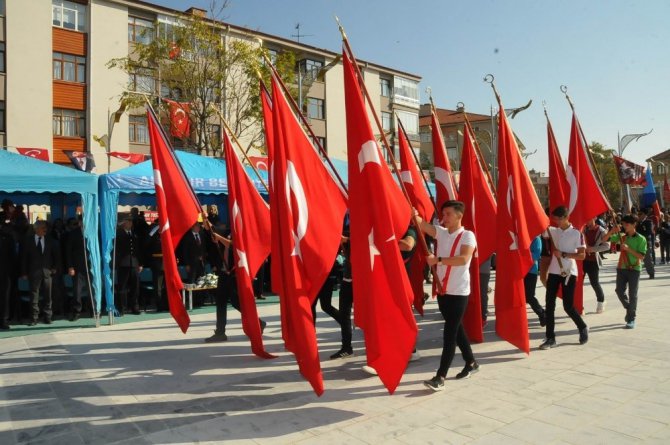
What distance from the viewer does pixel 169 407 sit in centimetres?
509

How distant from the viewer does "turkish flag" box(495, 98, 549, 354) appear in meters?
6.77

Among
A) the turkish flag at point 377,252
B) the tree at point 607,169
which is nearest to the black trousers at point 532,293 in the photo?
the turkish flag at point 377,252

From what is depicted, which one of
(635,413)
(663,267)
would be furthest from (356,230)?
(663,267)

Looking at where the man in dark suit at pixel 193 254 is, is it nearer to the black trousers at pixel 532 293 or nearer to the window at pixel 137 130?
the black trousers at pixel 532 293

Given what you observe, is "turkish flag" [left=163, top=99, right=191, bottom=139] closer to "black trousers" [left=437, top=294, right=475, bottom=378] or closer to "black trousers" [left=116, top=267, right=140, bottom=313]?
"black trousers" [left=116, top=267, right=140, bottom=313]

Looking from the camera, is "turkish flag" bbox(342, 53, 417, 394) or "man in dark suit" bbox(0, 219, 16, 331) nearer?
"turkish flag" bbox(342, 53, 417, 394)

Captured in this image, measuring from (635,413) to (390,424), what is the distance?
2.10 m

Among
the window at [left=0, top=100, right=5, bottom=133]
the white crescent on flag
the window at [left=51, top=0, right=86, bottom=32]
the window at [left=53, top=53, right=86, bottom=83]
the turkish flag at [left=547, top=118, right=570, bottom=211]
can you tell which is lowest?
the white crescent on flag

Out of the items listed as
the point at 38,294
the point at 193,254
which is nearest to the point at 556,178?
the point at 193,254

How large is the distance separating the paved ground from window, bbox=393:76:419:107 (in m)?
40.0

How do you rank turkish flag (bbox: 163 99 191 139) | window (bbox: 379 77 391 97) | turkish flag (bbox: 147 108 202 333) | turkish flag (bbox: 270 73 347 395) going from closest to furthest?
turkish flag (bbox: 270 73 347 395) < turkish flag (bbox: 147 108 202 333) < turkish flag (bbox: 163 99 191 139) < window (bbox: 379 77 391 97)

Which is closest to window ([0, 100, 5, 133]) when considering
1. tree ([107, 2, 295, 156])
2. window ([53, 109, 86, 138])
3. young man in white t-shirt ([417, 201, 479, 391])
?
window ([53, 109, 86, 138])

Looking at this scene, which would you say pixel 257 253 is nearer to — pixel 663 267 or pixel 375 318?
pixel 375 318

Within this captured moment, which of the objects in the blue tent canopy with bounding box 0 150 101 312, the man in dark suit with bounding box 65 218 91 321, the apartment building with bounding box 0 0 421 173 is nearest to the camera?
the blue tent canopy with bounding box 0 150 101 312
